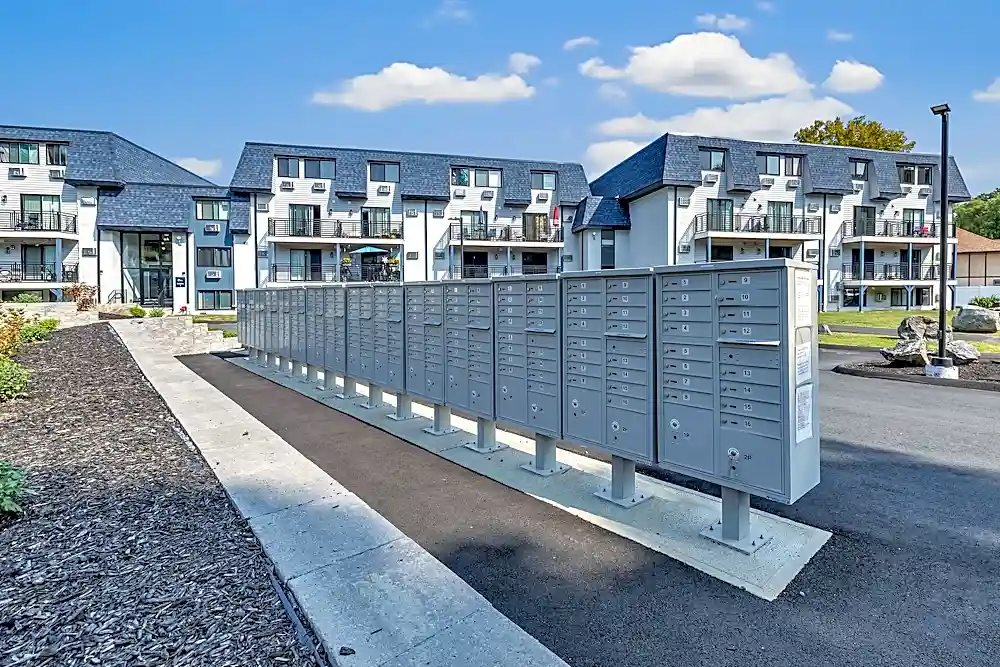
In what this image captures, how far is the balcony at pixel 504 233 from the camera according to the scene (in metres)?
34.9

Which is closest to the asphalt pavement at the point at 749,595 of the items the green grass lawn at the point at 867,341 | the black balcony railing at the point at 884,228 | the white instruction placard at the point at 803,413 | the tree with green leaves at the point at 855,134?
the white instruction placard at the point at 803,413

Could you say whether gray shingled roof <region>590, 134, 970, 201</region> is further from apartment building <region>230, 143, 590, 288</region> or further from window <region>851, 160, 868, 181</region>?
apartment building <region>230, 143, 590, 288</region>

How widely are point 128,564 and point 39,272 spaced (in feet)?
119

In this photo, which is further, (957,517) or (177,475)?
(177,475)

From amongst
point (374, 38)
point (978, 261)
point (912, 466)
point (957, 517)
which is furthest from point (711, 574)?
point (978, 261)

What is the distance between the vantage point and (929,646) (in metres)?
2.86

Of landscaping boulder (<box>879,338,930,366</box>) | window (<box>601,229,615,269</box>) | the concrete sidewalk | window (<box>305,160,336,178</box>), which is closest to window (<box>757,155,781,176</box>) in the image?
window (<box>601,229,615,269</box>)

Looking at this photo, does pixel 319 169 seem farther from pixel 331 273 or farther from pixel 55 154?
pixel 55 154

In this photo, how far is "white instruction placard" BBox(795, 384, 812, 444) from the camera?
368 cm

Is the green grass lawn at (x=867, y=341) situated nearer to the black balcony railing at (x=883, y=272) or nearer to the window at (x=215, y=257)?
the black balcony railing at (x=883, y=272)

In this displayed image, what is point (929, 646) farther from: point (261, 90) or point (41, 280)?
point (41, 280)

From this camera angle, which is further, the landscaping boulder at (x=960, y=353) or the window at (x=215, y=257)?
the window at (x=215, y=257)

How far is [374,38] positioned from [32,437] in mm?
9474

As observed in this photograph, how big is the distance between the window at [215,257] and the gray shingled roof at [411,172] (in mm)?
5245
